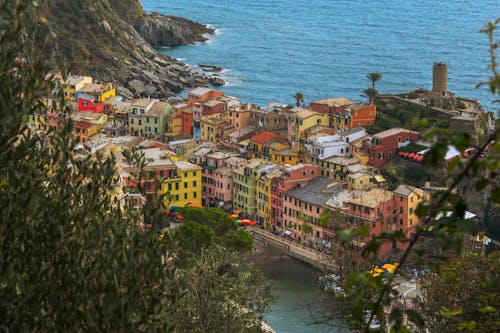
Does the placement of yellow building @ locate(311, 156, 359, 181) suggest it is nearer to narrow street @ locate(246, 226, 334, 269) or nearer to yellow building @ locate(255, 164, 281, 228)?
yellow building @ locate(255, 164, 281, 228)

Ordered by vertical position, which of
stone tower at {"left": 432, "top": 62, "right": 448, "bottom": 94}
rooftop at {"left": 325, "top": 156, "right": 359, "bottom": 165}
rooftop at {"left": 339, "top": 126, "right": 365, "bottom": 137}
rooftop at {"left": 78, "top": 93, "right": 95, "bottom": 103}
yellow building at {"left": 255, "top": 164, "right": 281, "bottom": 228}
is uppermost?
stone tower at {"left": 432, "top": 62, "right": 448, "bottom": 94}

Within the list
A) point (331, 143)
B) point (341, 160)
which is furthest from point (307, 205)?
point (331, 143)

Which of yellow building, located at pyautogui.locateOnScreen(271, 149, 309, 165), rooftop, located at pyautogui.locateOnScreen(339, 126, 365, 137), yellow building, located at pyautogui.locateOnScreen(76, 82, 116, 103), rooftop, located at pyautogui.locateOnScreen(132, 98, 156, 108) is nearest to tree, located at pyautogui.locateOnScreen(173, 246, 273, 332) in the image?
yellow building, located at pyautogui.locateOnScreen(271, 149, 309, 165)

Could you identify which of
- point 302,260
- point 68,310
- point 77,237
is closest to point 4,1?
point 77,237

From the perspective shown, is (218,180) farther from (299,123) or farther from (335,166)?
(299,123)

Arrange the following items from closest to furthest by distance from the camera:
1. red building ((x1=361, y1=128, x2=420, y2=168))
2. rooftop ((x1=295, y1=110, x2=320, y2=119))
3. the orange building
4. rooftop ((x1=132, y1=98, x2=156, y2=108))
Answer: red building ((x1=361, y1=128, x2=420, y2=168))
rooftop ((x1=295, y1=110, x2=320, y2=119))
the orange building
rooftop ((x1=132, y1=98, x2=156, y2=108))

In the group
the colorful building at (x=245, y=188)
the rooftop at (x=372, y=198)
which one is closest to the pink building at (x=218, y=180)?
the colorful building at (x=245, y=188)
